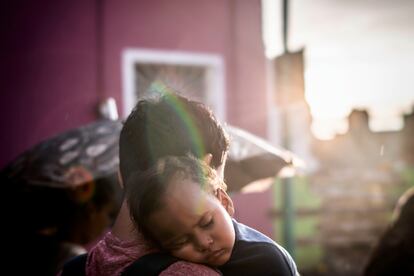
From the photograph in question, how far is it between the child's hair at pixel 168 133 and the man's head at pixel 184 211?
0.04m

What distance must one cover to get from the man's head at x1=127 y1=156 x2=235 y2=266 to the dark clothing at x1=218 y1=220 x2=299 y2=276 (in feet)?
0.08

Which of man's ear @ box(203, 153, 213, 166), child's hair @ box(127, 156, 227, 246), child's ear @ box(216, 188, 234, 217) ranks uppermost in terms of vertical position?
man's ear @ box(203, 153, 213, 166)

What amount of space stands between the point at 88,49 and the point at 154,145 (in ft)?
25.5

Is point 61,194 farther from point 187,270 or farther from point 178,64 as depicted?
point 178,64

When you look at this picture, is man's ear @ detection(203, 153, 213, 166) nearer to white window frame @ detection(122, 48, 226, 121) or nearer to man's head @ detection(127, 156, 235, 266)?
man's head @ detection(127, 156, 235, 266)

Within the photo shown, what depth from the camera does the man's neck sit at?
1.52 meters

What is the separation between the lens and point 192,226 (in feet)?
4.66

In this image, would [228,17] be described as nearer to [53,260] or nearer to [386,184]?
[386,184]

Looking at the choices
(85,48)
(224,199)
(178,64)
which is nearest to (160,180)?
(224,199)

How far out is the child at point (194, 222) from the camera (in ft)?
4.54

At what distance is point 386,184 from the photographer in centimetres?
1398

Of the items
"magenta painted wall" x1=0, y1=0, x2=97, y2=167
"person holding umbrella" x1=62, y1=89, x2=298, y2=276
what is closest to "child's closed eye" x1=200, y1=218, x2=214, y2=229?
"person holding umbrella" x1=62, y1=89, x2=298, y2=276

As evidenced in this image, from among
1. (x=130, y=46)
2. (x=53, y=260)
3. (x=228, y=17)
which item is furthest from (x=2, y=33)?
(x=53, y=260)

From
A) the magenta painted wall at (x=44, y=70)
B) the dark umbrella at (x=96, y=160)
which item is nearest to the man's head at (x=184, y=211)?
the dark umbrella at (x=96, y=160)
